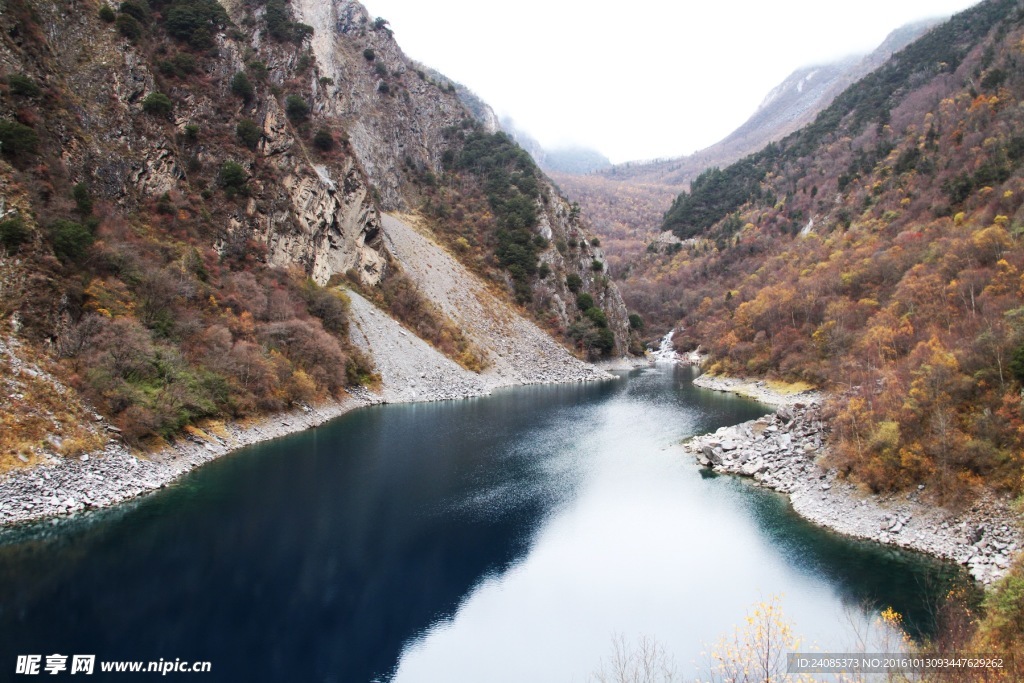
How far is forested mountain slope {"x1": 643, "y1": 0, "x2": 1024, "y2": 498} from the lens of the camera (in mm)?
22203

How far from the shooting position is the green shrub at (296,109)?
206 ft

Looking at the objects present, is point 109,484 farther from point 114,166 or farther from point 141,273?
point 114,166

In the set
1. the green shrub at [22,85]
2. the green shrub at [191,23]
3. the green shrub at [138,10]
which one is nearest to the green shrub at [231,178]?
the green shrub at [138,10]

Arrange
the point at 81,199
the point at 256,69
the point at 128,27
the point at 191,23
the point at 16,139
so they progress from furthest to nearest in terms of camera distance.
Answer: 1. the point at 256,69
2. the point at 191,23
3. the point at 128,27
4. the point at 81,199
5. the point at 16,139

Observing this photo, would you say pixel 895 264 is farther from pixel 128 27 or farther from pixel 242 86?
pixel 128 27

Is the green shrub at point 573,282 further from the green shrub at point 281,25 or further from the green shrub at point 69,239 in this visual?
the green shrub at point 69,239

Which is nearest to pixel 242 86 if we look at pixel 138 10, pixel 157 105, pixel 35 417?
pixel 138 10

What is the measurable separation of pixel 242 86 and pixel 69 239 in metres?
31.0

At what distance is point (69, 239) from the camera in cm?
2914

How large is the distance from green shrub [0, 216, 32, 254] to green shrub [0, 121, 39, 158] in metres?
5.67

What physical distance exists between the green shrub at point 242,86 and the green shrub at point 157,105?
872cm

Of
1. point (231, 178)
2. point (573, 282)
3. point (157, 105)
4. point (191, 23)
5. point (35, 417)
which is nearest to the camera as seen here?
point (35, 417)

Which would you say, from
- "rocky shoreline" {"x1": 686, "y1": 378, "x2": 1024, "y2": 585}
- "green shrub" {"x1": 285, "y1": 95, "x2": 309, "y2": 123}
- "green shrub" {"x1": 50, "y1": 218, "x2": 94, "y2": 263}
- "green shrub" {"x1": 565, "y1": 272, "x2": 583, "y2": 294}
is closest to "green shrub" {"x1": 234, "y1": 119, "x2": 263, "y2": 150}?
"green shrub" {"x1": 285, "y1": 95, "x2": 309, "y2": 123}

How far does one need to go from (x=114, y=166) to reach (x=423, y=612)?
39.6 metres
